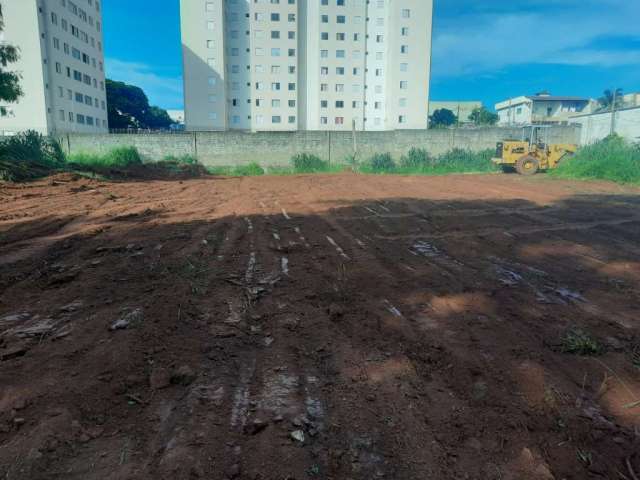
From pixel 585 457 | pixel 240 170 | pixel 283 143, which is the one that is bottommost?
pixel 585 457

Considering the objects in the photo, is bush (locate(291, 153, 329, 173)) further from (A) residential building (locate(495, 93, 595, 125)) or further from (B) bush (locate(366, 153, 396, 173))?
(A) residential building (locate(495, 93, 595, 125))

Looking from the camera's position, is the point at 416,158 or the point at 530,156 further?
the point at 416,158

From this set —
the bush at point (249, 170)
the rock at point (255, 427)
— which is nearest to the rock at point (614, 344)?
the rock at point (255, 427)

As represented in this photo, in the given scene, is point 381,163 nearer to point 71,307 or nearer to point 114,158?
point 114,158

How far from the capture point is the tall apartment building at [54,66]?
1772 inches

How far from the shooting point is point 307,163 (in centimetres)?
2966

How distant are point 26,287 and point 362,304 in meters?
4.07

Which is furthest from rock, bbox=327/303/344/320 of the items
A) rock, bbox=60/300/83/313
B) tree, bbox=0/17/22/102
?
tree, bbox=0/17/22/102

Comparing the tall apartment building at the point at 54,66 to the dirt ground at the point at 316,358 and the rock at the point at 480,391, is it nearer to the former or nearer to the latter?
the dirt ground at the point at 316,358

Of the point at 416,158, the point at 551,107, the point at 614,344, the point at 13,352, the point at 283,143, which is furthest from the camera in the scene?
the point at 551,107

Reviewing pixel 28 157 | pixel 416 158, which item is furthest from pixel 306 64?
pixel 28 157

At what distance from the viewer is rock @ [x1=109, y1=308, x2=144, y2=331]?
4.19m

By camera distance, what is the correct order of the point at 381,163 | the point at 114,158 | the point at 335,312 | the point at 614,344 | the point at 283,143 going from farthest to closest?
the point at 381,163 < the point at 283,143 < the point at 114,158 < the point at 335,312 < the point at 614,344

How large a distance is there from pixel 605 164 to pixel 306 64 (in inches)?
1927
